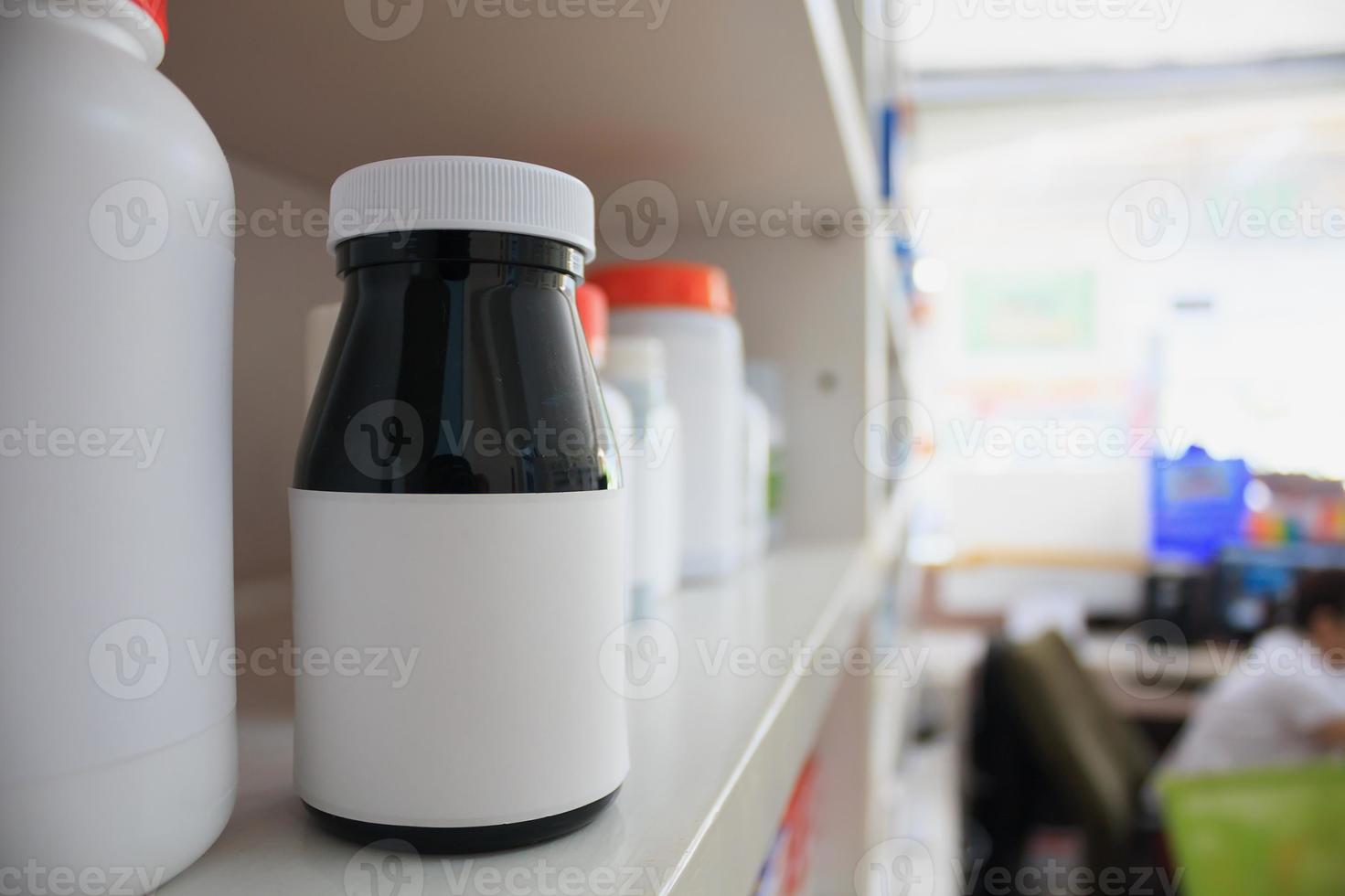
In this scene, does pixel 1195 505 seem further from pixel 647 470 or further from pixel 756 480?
pixel 647 470

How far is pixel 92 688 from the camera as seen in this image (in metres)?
0.20

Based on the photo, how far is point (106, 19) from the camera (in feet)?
0.68

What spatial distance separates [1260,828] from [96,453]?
2106 millimetres

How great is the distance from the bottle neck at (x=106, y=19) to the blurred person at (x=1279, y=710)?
2.83m

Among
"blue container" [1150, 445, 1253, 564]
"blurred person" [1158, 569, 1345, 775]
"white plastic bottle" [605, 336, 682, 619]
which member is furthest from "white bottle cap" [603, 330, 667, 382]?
"blue container" [1150, 445, 1253, 564]

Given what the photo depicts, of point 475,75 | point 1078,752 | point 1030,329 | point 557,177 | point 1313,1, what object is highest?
point 1313,1

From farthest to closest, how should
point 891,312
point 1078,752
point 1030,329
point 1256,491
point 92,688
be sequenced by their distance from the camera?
point 1030,329 < point 1256,491 < point 1078,752 < point 891,312 < point 92,688

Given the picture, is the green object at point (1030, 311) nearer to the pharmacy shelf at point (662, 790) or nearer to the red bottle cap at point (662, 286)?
the red bottle cap at point (662, 286)

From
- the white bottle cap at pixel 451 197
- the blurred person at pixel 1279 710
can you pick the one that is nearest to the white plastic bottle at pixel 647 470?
the white bottle cap at pixel 451 197

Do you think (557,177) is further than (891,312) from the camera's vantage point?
No

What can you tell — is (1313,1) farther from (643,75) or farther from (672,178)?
(643,75)

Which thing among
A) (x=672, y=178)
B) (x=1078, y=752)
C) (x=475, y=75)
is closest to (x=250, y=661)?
(x=475, y=75)

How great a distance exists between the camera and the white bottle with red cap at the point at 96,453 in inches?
7.6

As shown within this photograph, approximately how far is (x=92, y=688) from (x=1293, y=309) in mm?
4283
